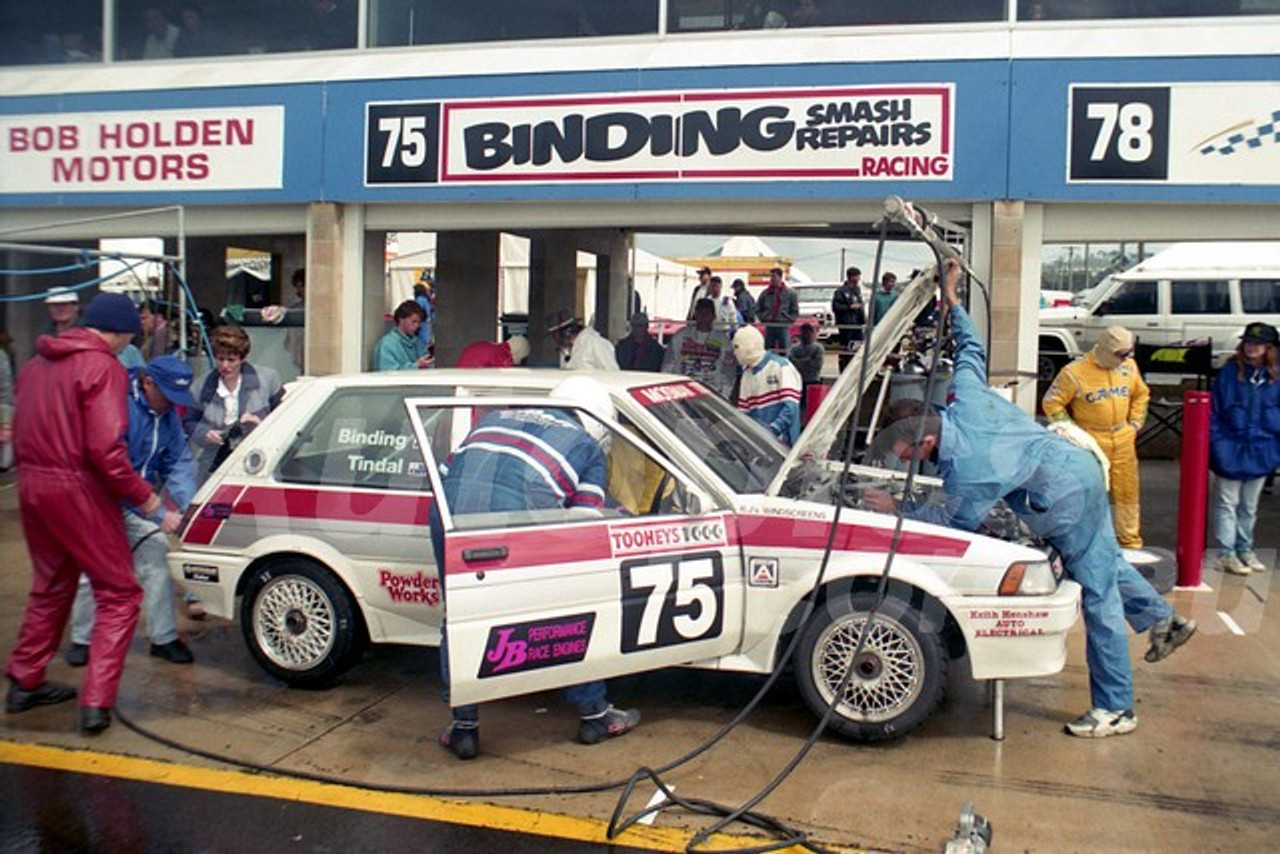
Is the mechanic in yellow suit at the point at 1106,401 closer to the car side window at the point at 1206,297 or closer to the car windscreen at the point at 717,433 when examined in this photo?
the car windscreen at the point at 717,433

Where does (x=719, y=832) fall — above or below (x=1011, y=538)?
below

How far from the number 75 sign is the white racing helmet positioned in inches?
196

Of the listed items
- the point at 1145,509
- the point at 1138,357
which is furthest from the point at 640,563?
the point at 1138,357

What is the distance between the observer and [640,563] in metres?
5.01

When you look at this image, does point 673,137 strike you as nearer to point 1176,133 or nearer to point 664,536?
point 1176,133

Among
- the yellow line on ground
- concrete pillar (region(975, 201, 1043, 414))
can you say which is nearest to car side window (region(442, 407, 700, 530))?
the yellow line on ground

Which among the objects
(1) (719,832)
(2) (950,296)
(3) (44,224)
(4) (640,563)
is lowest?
(1) (719,832)

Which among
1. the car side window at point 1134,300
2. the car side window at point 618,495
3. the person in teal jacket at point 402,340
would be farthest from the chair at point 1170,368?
the car side window at point 618,495

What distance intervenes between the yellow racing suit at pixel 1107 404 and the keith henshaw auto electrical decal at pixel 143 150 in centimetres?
678

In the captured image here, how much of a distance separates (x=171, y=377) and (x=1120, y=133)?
21.7ft

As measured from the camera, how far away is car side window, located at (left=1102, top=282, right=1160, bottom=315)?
1820 cm

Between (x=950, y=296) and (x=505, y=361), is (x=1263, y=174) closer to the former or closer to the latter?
(x=950, y=296)

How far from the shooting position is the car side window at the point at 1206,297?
17.8 metres

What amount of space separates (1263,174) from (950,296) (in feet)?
14.8
